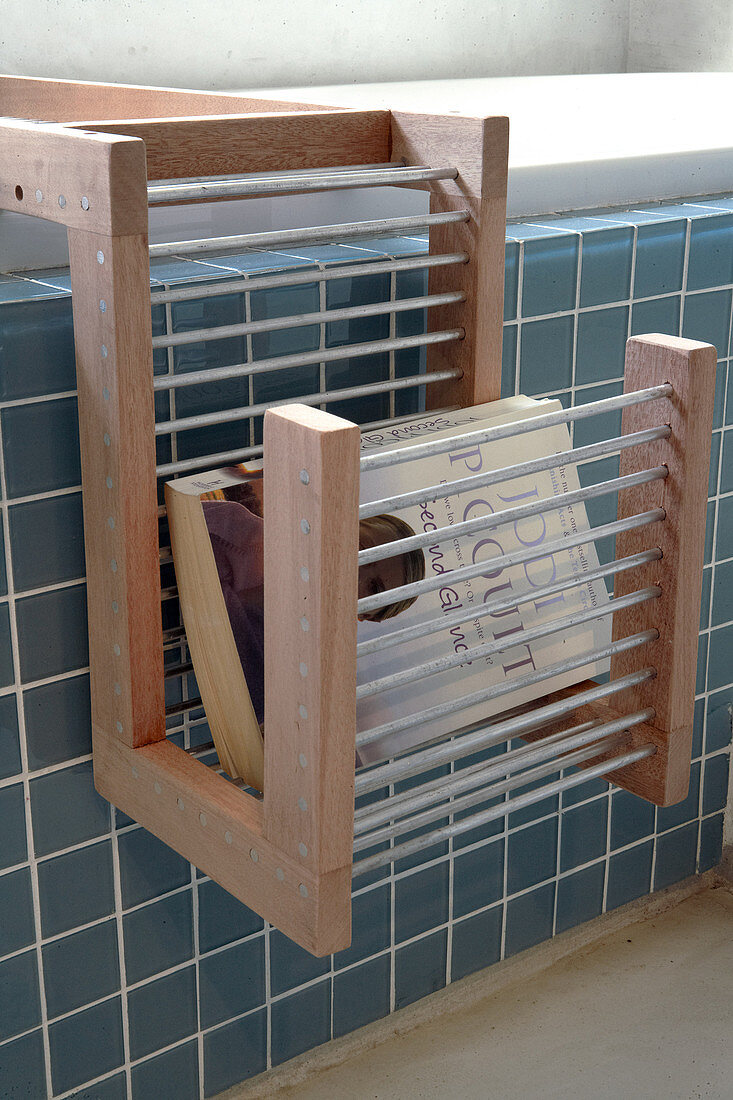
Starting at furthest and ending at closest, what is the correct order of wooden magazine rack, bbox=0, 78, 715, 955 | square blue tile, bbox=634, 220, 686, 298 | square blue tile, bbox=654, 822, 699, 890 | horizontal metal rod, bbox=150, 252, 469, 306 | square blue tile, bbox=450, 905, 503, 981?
1. square blue tile, bbox=654, 822, 699, 890
2. square blue tile, bbox=450, 905, 503, 981
3. square blue tile, bbox=634, 220, 686, 298
4. horizontal metal rod, bbox=150, 252, 469, 306
5. wooden magazine rack, bbox=0, 78, 715, 955

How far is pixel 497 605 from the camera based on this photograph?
0.78 m

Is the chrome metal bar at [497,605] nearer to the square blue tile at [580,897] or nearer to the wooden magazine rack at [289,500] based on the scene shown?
the wooden magazine rack at [289,500]

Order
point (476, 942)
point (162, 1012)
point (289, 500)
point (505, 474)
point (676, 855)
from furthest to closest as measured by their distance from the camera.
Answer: point (676, 855)
point (476, 942)
point (162, 1012)
point (505, 474)
point (289, 500)

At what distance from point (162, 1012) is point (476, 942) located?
37 cm

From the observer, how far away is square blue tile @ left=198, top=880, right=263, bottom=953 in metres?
0.97

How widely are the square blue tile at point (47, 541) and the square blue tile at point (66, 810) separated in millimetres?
157

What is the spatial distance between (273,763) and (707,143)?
2.86 ft

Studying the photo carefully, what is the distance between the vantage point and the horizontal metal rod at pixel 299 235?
2.41ft

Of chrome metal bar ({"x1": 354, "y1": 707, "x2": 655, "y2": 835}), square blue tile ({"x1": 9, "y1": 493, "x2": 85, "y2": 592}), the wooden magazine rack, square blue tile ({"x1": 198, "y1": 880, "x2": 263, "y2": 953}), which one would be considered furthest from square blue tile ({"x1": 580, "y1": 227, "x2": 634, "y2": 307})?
square blue tile ({"x1": 198, "y1": 880, "x2": 263, "y2": 953})

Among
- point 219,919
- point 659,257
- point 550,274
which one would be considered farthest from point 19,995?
point 659,257

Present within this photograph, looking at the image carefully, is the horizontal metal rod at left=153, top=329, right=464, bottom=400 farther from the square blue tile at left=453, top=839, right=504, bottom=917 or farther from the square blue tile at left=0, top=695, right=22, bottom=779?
the square blue tile at left=453, top=839, right=504, bottom=917

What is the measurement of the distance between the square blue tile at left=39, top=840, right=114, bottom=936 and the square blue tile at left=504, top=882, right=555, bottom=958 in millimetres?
480

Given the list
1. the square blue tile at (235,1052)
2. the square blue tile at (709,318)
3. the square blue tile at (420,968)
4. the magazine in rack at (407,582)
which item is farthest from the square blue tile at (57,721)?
the square blue tile at (709,318)

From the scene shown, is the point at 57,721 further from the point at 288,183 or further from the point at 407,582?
the point at 288,183
